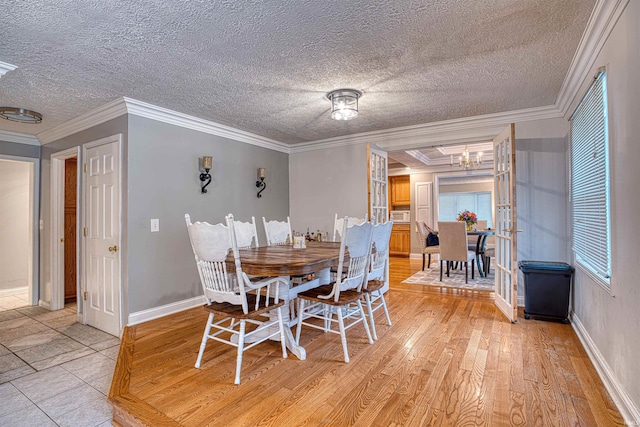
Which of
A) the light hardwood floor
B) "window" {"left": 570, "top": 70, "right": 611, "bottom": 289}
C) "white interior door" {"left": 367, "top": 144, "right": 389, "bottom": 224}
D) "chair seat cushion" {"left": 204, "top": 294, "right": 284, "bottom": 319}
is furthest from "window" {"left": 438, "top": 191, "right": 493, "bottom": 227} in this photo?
"chair seat cushion" {"left": 204, "top": 294, "right": 284, "bottom": 319}

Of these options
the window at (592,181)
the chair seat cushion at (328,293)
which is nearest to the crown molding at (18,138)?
the chair seat cushion at (328,293)

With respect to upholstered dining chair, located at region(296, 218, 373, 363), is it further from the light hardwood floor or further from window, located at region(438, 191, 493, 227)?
window, located at region(438, 191, 493, 227)

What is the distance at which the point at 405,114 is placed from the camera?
150 inches

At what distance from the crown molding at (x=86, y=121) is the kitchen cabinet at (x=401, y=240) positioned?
21.1 ft

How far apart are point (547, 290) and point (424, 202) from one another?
4.66m

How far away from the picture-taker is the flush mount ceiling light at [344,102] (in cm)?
306

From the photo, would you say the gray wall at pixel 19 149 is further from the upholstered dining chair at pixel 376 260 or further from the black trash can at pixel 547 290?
the black trash can at pixel 547 290

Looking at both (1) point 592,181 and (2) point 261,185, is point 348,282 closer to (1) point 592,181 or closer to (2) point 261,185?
(1) point 592,181

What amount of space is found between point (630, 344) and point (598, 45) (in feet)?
5.90

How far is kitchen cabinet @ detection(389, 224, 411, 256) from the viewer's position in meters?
8.14

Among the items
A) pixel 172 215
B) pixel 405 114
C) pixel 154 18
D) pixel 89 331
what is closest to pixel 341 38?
pixel 154 18

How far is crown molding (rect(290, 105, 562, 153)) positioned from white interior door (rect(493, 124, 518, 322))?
250 millimetres

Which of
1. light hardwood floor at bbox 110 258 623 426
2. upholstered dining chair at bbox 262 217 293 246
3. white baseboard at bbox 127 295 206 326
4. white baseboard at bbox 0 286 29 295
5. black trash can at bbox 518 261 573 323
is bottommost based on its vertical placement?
white baseboard at bbox 0 286 29 295

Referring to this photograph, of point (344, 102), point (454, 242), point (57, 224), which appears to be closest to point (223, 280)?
point (344, 102)
